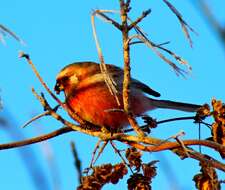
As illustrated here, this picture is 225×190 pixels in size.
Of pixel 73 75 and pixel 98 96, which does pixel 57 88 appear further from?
pixel 98 96

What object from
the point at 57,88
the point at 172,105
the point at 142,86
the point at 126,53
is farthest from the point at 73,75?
the point at 126,53

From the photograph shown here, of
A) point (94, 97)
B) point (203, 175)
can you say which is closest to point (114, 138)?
point (203, 175)

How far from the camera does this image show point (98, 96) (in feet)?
10.6

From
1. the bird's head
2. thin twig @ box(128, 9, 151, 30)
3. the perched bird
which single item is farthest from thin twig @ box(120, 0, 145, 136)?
the bird's head

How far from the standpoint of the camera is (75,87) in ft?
11.9

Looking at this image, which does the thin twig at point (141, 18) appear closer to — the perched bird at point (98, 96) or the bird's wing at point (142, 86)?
the perched bird at point (98, 96)

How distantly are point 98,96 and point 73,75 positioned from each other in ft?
2.20

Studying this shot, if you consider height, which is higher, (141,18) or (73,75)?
(73,75)

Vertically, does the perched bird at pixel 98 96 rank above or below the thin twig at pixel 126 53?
above

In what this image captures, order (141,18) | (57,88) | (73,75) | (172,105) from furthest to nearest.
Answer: (172,105)
(73,75)
(57,88)
(141,18)

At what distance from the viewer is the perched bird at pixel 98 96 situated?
10.2ft

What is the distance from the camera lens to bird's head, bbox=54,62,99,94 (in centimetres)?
369

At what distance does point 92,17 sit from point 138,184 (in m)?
0.55

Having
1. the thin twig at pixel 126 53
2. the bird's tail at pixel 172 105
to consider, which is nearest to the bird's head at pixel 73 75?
the bird's tail at pixel 172 105
